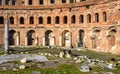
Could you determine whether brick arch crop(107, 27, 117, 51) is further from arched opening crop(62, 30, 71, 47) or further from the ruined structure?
arched opening crop(62, 30, 71, 47)

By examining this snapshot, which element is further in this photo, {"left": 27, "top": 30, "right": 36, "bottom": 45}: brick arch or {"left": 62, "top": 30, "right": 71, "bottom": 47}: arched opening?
{"left": 27, "top": 30, "right": 36, "bottom": 45}: brick arch

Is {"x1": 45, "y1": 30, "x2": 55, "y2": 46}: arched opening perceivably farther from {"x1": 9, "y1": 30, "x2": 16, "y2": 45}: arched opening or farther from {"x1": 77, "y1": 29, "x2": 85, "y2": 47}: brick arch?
{"x1": 9, "y1": 30, "x2": 16, "y2": 45}: arched opening

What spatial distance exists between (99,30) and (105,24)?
2.14 meters

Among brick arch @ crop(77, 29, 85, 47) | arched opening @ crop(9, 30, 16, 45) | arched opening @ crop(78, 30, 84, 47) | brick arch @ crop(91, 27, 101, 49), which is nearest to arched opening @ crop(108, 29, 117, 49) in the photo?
brick arch @ crop(91, 27, 101, 49)

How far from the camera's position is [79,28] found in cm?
4669

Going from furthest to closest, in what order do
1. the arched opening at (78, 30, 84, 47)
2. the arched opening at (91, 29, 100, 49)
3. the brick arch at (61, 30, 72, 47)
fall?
the brick arch at (61, 30, 72, 47), the arched opening at (78, 30, 84, 47), the arched opening at (91, 29, 100, 49)

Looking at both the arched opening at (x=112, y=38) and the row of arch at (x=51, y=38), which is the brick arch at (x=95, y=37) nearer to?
the row of arch at (x=51, y=38)

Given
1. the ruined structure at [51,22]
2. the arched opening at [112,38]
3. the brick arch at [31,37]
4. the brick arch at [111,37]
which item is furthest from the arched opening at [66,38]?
the arched opening at [112,38]

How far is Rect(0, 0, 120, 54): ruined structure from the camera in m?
44.8

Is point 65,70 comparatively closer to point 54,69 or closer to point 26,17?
point 54,69

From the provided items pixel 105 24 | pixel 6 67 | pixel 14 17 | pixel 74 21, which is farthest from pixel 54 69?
pixel 14 17

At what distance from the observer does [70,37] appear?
47750 millimetres

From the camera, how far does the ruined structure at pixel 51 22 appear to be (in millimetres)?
44844

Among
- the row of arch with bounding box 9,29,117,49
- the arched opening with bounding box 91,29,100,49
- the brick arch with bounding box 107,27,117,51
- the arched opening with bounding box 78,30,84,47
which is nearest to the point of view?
the brick arch with bounding box 107,27,117,51
